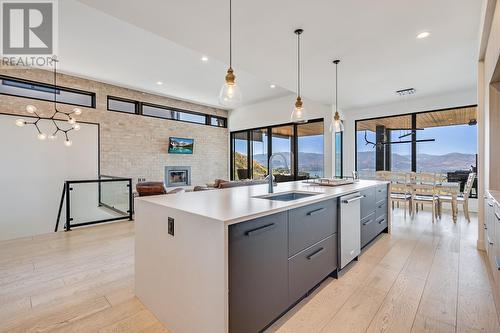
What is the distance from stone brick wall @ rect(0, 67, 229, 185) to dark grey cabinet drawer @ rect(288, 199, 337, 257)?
5.87m

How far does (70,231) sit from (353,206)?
457cm

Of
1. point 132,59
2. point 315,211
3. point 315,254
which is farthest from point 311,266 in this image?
point 132,59

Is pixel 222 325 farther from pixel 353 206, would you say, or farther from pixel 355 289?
pixel 353 206

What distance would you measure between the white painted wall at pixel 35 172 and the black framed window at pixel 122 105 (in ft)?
2.51

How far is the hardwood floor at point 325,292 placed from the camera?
5.46 feet

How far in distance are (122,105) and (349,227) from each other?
21.4ft

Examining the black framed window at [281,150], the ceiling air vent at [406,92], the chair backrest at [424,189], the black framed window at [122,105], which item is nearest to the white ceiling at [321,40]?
the ceiling air vent at [406,92]

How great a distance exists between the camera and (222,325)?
1240 millimetres

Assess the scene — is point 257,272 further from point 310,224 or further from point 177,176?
point 177,176

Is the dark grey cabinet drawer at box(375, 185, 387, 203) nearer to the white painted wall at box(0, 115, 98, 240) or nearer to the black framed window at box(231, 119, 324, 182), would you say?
the black framed window at box(231, 119, 324, 182)

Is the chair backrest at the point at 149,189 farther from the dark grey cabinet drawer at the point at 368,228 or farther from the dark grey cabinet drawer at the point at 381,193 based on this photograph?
the dark grey cabinet drawer at the point at 381,193

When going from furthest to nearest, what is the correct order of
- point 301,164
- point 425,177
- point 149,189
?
point 301,164
point 425,177
point 149,189

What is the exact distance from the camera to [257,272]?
1.43 meters

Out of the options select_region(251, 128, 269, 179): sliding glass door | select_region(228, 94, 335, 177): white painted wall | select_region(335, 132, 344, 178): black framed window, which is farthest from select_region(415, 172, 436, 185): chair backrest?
select_region(251, 128, 269, 179): sliding glass door
